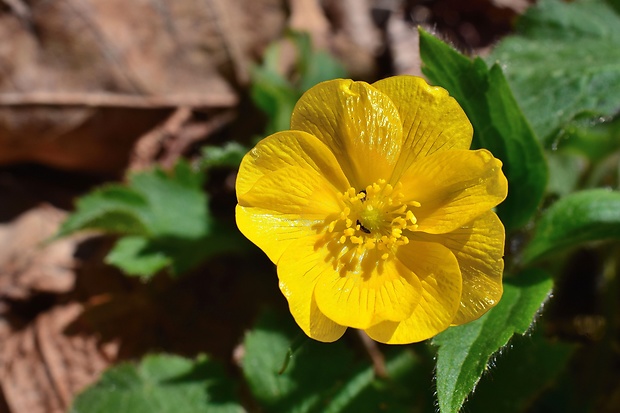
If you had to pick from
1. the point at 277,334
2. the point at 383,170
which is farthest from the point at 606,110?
the point at 277,334

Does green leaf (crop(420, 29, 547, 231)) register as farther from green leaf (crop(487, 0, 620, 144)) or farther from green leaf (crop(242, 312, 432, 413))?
green leaf (crop(242, 312, 432, 413))

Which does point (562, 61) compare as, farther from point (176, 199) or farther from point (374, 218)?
point (176, 199)

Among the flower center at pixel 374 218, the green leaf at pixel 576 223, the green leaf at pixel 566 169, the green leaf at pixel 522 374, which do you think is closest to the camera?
the flower center at pixel 374 218

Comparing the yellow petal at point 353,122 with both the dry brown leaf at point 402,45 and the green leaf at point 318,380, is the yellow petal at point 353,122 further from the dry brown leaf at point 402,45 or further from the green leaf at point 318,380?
the dry brown leaf at point 402,45

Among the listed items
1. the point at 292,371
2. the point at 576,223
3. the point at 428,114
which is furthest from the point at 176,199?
the point at 576,223

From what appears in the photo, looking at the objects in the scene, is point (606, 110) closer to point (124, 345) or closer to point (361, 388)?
point (361, 388)

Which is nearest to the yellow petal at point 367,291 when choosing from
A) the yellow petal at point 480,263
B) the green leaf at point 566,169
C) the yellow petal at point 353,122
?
the yellow petal at point 480,263
